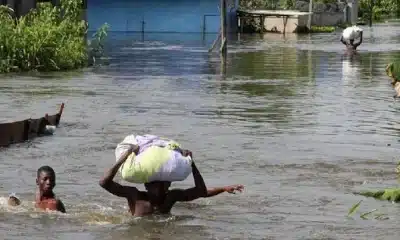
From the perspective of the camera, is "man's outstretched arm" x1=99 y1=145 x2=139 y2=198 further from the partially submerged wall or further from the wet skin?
the partially submerged wall

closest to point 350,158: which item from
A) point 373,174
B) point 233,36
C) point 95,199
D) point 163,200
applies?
point 373,174

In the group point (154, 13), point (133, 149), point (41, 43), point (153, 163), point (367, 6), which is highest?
point (133, 149)

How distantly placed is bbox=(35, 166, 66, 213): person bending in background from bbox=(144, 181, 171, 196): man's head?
98 cm

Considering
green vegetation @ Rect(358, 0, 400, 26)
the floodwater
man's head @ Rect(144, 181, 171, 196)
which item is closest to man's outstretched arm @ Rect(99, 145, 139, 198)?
man's head @ Rect(144, 181, 171, 196)

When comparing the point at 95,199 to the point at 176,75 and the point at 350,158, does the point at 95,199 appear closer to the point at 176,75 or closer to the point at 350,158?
the point at 350,158

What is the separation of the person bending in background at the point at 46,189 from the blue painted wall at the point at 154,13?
46132mm

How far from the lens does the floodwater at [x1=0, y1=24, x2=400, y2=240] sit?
10.2 meters

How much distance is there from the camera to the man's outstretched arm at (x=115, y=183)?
367 inches

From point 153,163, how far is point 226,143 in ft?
22.8

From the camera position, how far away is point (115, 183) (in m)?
9.61

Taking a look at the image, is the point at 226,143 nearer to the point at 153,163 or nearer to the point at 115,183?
the point at 115,183

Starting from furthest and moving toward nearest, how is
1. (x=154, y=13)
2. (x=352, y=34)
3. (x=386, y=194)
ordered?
(x=154, y=13)
(x=352, y=34)
(x=386, y=194)

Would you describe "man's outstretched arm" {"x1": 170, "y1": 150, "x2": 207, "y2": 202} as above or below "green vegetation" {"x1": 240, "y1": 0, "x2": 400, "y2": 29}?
above

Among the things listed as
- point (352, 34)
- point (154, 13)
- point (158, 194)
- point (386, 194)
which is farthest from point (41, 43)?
point (154, 13)
